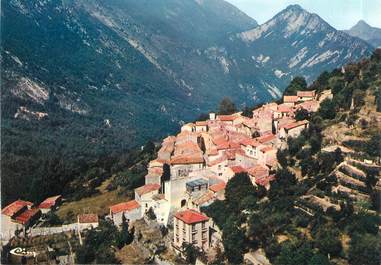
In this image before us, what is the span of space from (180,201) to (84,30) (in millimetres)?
99685

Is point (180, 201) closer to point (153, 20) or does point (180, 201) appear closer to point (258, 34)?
point (153, 20)

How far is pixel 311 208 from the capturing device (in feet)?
112

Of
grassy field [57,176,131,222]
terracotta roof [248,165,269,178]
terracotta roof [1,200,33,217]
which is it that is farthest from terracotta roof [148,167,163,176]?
terracotta roof [1,200,33,217]

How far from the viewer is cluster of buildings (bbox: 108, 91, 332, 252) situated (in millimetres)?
36281

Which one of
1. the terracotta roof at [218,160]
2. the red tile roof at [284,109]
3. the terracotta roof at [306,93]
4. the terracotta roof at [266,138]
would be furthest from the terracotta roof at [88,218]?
the terracotta roof at [306,93]

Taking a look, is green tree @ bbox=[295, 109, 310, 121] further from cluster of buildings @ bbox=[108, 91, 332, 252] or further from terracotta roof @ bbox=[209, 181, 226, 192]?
terracotta roof @ bbox=[209, 181, 226, 192]

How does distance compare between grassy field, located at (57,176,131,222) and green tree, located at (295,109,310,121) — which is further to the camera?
green tree, located at (295,109,310,121)

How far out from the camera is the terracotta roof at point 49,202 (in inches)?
1830

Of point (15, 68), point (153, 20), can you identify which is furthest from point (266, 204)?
Answer: point (153, 20)

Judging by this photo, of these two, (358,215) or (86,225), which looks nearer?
(358,215)

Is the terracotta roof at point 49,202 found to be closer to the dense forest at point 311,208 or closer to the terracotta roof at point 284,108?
the dense forest at point 311,208

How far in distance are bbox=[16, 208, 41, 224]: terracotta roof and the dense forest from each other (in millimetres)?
13906

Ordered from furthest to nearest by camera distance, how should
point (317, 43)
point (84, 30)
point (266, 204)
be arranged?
point (317, 43)
point (84, 30)
point (266, 204)

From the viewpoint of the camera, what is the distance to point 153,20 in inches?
6599
